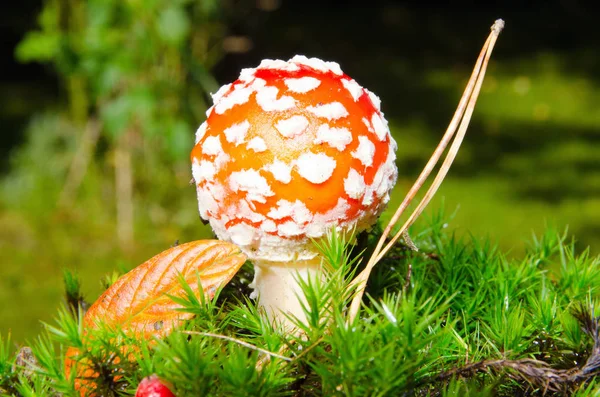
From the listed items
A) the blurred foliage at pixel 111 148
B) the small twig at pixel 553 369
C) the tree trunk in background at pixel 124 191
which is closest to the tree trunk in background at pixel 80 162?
the blurred foliage at pixel 111 148

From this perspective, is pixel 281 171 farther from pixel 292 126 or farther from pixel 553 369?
pixel 553 369

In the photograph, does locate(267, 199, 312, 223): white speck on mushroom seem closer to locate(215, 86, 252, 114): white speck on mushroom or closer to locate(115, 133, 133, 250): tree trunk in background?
locate(215, 86, 252, 114): white speck on mushroom

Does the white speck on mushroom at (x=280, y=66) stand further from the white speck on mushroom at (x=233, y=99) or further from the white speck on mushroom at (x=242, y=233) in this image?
the white speck on mushroom at (x=242, y=233)

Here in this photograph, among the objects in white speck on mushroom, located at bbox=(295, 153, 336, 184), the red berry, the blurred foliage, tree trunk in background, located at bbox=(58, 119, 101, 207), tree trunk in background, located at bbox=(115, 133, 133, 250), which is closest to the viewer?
the red berry

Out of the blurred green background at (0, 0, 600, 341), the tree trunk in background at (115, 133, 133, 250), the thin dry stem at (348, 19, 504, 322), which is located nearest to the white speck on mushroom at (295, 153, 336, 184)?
the thin dry stem at (348, 19, 504, 322)

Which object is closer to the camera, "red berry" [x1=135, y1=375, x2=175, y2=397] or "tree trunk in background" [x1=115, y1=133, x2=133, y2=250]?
"red berry" [x1=135, y1=375, x2=175, y2=397]

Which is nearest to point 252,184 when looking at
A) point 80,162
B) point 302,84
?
point 302,84

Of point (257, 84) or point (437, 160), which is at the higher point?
point (257, 84)
